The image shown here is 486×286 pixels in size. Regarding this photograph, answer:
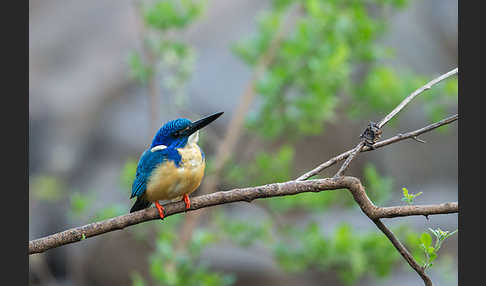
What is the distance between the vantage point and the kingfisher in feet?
7.18

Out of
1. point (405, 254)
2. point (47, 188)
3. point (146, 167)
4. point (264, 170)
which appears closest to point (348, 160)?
point (405, 254)

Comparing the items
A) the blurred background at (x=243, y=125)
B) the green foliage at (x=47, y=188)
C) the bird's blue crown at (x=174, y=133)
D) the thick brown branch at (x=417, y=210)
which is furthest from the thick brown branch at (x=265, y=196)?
the green foliage at (x=47, y=188)

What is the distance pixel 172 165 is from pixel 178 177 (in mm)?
58

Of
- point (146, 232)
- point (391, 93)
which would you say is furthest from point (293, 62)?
point (146, 232)

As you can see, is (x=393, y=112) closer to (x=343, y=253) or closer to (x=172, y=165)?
(x=172, y=165)

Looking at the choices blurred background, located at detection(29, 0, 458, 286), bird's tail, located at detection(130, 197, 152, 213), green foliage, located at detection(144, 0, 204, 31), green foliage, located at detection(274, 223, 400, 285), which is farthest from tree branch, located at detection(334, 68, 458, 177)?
green foliage, located at detection(144, 0, 204, 31)

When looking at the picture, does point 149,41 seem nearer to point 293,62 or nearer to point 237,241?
point 293,62

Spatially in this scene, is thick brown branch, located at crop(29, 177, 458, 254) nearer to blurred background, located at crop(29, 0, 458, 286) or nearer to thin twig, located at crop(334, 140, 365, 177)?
thin twig, located at crop(334, 140, 365, 177)

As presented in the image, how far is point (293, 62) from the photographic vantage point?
3.67 m

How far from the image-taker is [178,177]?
Result: 86.0 inches

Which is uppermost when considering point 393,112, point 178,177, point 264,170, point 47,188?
point 393,112

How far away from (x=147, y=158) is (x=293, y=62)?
1.66 meters

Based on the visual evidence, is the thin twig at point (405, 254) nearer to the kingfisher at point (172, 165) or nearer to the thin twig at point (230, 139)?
the kingfisher at point (172, 165)

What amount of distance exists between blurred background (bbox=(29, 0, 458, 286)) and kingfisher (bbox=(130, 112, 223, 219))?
111 cm
